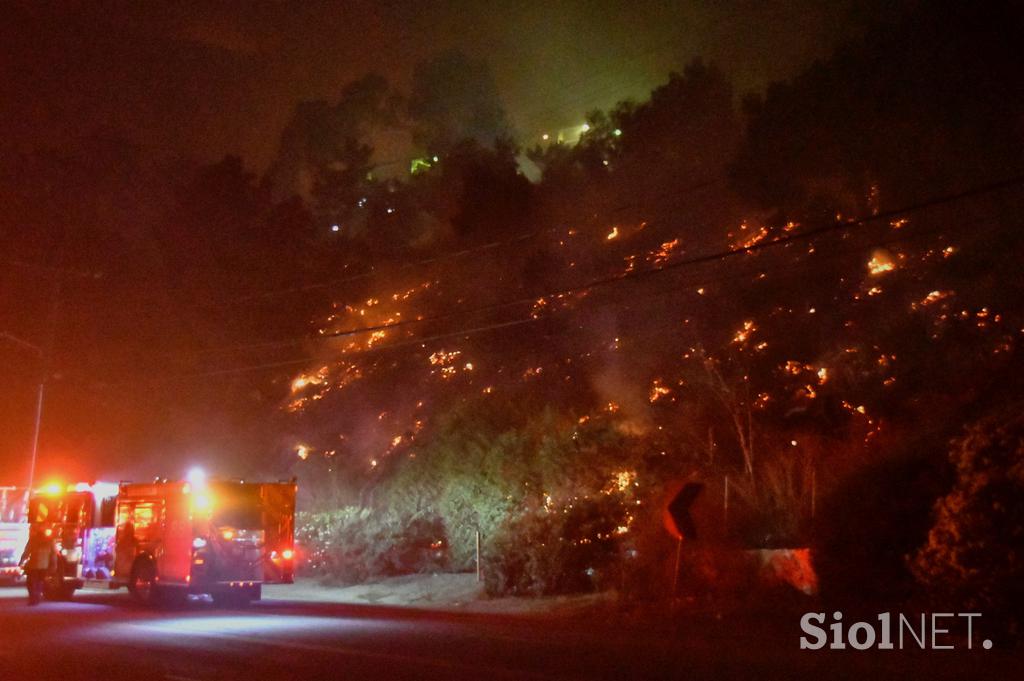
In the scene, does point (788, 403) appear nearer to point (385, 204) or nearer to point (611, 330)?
point (611, 330)

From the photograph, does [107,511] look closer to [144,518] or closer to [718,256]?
[144,518]

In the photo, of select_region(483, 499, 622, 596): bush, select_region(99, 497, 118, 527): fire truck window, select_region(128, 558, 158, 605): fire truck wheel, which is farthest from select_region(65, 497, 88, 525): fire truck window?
select_region(483, 499, 622, 596): bush

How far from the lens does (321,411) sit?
→ 1674 inches

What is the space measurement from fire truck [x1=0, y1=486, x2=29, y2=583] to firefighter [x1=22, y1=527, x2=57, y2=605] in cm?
486

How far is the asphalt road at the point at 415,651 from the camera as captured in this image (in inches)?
541

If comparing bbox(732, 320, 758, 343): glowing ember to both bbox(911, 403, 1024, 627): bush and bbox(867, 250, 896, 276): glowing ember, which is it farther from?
bbox(911, 403, 1024, 627): bush

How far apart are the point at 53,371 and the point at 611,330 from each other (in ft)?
84.1

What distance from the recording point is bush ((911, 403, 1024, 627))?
16781 millimetres

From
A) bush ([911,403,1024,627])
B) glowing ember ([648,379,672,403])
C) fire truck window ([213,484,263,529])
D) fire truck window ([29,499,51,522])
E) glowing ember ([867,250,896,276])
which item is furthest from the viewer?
Result: glowing ember ([648,379,672,403])

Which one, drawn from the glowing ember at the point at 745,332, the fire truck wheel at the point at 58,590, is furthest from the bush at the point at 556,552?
the fire truck wheel at the point at 58,590

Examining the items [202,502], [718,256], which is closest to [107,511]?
[202,502]

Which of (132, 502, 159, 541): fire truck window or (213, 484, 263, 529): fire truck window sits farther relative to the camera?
(132, 502, 159, 541): fire truck window

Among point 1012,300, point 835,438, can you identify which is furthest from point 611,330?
point 1012,300

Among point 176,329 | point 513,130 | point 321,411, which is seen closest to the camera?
point 321,411
